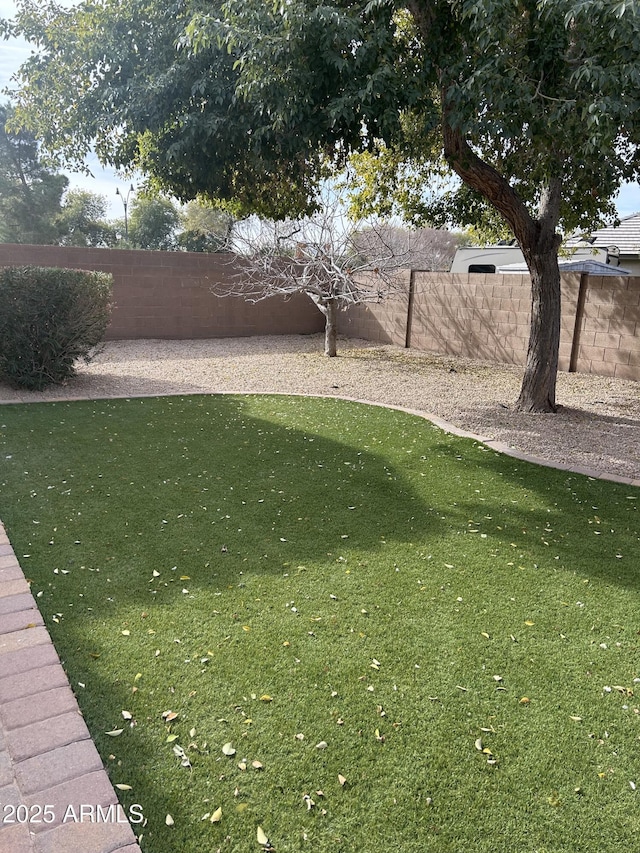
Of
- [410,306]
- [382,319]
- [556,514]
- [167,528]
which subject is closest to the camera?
[167,528]

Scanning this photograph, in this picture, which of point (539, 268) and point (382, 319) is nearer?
point (539, 268)

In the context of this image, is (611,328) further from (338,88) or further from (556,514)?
(338,88)

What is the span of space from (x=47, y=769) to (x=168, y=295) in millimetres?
12089

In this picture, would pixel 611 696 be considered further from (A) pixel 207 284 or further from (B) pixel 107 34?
(A) pixel 207 284

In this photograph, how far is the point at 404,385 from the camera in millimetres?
9289

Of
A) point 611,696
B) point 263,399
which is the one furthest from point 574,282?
point 611,696

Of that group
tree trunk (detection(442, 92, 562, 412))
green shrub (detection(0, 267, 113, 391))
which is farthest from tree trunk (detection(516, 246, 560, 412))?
green shrub (detection(0, 267, 113, 391))

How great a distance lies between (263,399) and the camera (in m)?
7.82

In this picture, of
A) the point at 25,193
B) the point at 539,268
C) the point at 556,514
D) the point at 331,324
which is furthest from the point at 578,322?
the point at 25,193

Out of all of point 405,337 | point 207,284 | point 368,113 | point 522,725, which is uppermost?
point 368,113

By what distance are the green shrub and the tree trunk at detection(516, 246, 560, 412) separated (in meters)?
5.35

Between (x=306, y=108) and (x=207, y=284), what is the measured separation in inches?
361

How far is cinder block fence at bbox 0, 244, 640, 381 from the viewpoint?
32.1 feet

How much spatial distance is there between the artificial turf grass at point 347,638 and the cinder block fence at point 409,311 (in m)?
5.53
